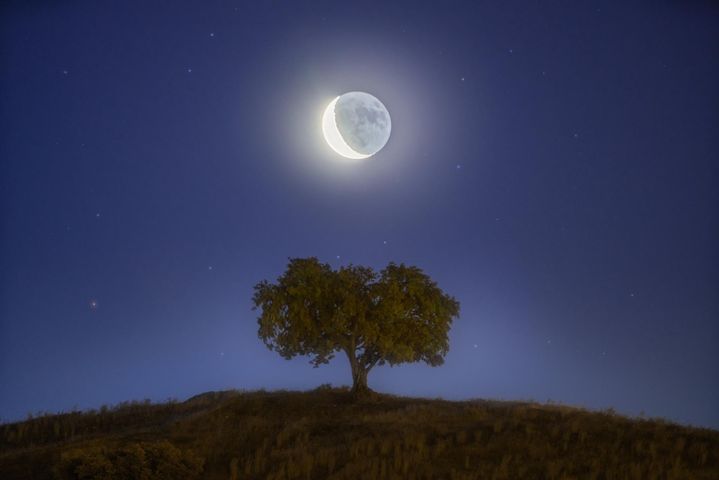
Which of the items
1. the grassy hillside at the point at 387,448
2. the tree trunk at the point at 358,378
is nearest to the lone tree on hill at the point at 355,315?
the tree trunk at the point at 358,378

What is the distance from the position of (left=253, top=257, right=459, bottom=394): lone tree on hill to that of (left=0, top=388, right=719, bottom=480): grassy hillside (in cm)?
538

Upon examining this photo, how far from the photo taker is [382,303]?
108 feet

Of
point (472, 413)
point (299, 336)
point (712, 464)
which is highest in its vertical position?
point (299, 336)

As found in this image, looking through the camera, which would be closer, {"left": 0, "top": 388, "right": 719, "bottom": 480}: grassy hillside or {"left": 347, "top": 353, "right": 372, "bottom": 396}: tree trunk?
{"left": 0, "top": 388, "right": 719, "bottom": 480}: grassy hillside

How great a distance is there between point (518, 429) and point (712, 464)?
6.54m

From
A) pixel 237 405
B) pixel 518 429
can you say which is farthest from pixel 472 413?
pixel 237 405

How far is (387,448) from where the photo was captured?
19.8 meters

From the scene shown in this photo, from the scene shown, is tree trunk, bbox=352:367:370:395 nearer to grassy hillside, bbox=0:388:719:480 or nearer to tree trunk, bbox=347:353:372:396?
tree trunk, bbox=347:353:372:396

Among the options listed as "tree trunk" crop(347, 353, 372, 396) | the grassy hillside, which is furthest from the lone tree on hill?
Result: the grassy hillside

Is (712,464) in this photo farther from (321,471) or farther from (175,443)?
(175,443)

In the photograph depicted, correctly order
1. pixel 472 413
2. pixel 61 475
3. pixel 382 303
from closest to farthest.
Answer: pixel 61 475, pixel 472 413, pixel 382 303

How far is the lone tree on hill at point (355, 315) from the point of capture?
3247cm

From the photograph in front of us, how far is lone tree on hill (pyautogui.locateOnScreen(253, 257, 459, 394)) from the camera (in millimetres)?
32469

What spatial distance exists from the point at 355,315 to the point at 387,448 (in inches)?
519
